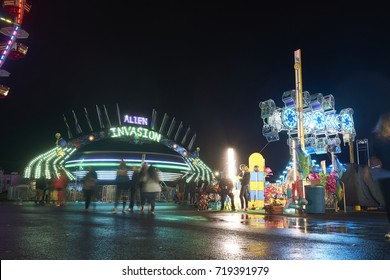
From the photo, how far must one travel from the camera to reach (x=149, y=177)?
43.1 feet

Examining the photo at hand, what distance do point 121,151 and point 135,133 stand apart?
12.2 feet

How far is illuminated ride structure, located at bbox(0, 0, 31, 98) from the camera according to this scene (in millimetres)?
25922

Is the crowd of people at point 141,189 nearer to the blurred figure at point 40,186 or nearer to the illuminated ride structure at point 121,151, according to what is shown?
the blurred figure at point 40,186

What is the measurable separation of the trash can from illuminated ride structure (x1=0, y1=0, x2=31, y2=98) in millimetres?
21920

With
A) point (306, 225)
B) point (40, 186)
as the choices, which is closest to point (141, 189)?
point (306, 225)

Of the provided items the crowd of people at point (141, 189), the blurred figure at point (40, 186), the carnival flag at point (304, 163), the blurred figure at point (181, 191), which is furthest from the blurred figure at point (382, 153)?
the blurred figure at point (181, 191)

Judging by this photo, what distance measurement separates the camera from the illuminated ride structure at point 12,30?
25.9 meters

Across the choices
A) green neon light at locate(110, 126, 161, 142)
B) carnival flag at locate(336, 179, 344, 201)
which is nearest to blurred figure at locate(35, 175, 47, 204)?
carnival flag at locate(336, 179, 344, 201)

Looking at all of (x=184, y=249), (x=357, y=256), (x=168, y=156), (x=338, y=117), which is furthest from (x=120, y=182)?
(x=168, y=156)

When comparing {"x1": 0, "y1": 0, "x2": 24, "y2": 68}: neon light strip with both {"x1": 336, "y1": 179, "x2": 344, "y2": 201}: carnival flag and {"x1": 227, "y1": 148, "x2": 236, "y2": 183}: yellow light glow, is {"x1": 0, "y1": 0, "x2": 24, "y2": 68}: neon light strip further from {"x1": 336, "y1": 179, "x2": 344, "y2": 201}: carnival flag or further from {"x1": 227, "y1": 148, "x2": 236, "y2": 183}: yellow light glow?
{"x1": 336, "y1": 179, "x2": 344, "y2": 201}: carnival flag

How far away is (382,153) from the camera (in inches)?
Result: 203

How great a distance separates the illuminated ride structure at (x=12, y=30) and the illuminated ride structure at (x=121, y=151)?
2363 centimetres

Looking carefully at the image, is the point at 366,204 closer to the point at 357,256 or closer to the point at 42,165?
the point at 357,256
